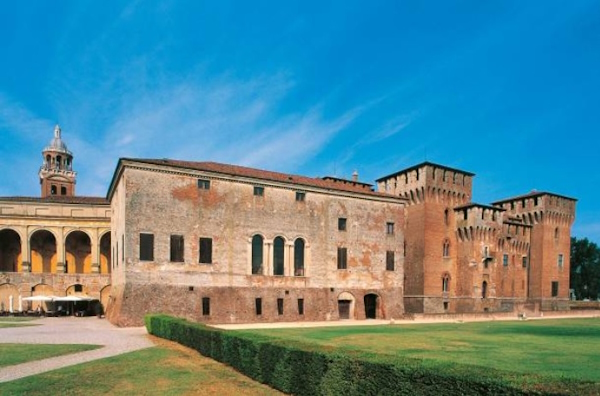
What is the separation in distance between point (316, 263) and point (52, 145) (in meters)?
49.9

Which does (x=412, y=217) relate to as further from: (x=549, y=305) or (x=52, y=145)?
(x=52, y=145)

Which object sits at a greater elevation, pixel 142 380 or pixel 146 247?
pixel 146 247

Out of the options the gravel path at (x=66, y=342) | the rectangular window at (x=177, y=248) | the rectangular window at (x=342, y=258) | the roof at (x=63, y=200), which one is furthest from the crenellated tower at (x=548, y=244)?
the roof at (x=63, y=200)

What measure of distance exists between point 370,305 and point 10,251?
38.4 meters

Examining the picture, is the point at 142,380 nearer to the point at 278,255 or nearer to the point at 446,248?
the point at 278,255

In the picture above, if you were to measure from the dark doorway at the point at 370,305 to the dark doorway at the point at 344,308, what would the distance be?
285cm

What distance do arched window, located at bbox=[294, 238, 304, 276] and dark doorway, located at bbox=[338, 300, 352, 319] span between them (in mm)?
4828

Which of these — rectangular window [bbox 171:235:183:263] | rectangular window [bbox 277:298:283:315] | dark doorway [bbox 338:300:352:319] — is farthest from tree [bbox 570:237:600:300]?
rectangular window [bbox 171:235:183:263]

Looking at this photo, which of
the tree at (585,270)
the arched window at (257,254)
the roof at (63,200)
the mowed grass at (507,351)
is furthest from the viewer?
the tree at (585,270)

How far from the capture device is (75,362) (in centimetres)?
1300

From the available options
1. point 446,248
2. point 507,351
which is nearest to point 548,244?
point 446,248

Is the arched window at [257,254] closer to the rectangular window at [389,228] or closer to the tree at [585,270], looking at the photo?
the rectangular window at [389,228]

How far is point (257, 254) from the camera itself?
1267 inches

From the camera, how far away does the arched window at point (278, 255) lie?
32812 mm
